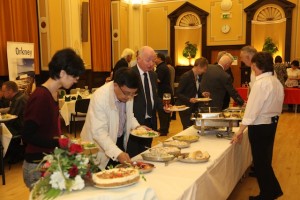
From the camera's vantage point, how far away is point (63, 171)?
4.34 ft

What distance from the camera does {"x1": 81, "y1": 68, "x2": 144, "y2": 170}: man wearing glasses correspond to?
1.84 meters

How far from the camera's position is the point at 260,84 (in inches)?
99.5

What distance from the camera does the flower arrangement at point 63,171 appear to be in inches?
51.6

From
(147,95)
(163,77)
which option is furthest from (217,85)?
(163,77)

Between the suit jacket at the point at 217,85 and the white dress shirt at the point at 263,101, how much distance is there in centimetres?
112

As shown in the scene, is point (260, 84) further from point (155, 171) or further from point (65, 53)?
point (65, 53)

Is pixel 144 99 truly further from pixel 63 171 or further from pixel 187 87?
pixel 63 171

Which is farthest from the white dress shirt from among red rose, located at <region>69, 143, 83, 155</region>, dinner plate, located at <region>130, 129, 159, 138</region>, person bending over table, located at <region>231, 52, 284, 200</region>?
red rose, located at <region>69, 143, 83, 155</region>

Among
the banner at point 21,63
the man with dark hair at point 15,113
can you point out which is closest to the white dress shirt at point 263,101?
the man with dark hair at point 15,113

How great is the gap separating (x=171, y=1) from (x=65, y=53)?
389 inches

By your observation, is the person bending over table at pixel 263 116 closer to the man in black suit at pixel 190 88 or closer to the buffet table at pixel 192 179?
the buffet table at pixel 192 179

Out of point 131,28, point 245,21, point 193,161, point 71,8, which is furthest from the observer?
point 131,28

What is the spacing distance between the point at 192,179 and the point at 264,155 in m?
1.18

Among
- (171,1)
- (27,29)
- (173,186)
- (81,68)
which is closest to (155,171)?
(173,186)
